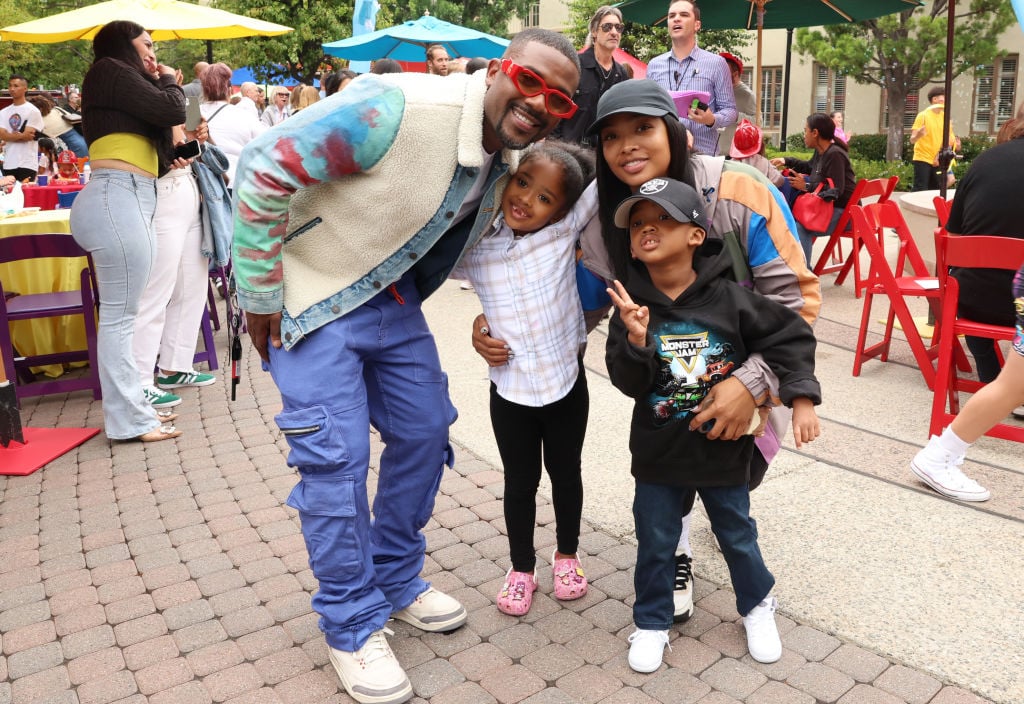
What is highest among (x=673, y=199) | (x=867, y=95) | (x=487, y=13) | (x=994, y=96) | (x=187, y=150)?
(x=487, y=13)

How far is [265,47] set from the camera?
20219 millimetres

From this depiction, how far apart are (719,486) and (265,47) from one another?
65.7ft

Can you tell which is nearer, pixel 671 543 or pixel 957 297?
pixel 671 543

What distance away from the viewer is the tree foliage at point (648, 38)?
26.2 meters

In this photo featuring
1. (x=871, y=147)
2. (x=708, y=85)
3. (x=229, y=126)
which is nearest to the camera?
(x=708, y=85)

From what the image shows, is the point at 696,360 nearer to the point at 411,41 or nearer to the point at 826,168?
the point at 826,168

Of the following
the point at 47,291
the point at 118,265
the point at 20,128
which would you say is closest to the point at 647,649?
the point at 118,265

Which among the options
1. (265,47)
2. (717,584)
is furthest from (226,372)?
(265,47)

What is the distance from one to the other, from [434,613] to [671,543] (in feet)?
2.85

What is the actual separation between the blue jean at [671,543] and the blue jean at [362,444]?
Answer: 2.33 ft

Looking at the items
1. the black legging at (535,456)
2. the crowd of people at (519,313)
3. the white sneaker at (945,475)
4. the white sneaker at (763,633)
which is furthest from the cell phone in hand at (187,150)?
the white sneaker at (945,475)

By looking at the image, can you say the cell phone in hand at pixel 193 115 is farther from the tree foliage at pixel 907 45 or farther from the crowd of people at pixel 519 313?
the tree foliage at pixel 907 45

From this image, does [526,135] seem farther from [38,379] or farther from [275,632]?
[38,379]

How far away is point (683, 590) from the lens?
120 inches
